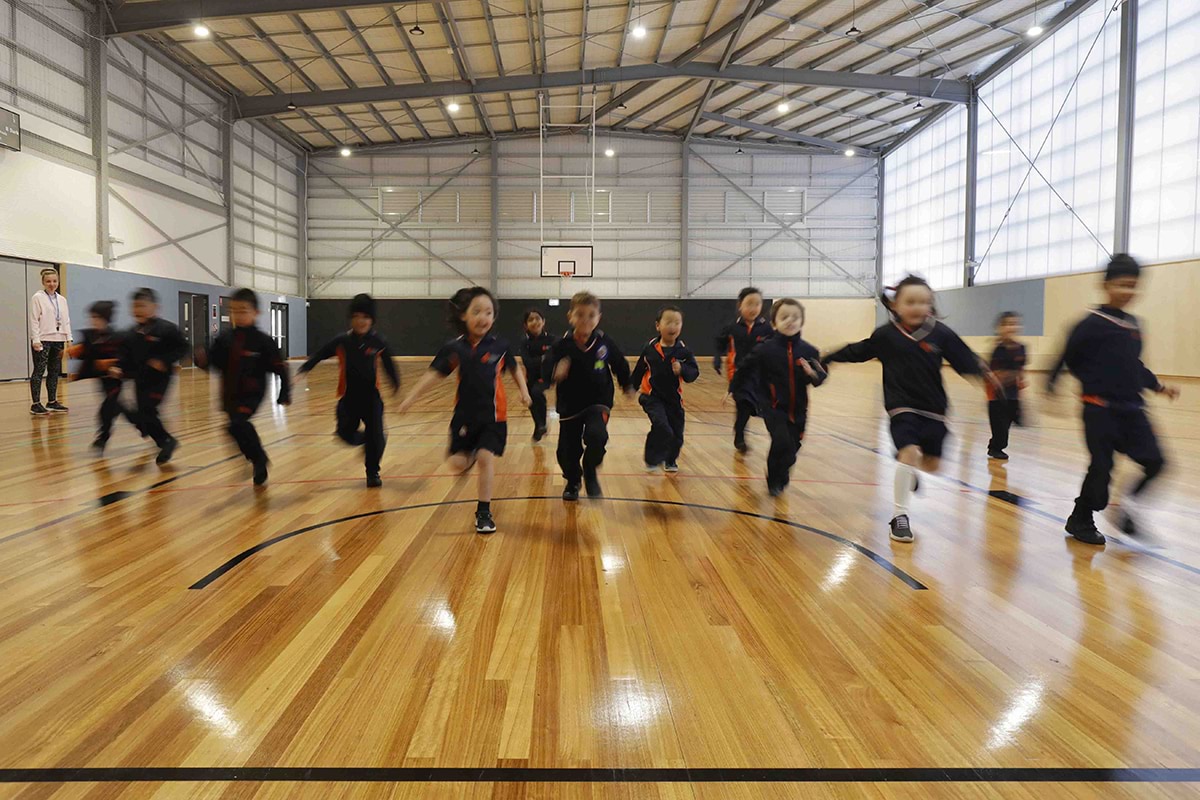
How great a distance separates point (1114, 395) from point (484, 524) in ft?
11.7

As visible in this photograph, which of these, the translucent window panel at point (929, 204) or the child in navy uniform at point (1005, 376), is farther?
the translucent window panel at point (929, 204)

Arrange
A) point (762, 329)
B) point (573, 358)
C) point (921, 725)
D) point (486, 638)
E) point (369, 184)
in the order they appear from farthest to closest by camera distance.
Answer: point (369, 184) → point (762, 329) → point (573, 358) → point (486, 638) → point (921, 725)

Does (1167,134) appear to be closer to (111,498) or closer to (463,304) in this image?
(463,304)

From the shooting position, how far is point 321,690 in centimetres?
235

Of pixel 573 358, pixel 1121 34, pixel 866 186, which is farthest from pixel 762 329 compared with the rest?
pixel 866 186

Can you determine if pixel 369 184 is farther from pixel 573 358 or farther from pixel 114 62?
pixel 573 358

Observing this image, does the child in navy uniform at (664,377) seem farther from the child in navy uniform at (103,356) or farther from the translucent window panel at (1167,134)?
the translucent window panel at (1167,134)

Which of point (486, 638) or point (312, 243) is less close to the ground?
point (312, 243)

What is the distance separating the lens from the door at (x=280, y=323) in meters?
26.2

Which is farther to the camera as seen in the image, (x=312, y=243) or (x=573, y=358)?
(x=312, y=243)

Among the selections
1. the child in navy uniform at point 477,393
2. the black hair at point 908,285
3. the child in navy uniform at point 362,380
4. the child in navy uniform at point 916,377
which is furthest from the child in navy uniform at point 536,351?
the child in navy uniform at point 916,377

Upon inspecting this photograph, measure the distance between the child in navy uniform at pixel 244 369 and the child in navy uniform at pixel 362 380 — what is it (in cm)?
A: 33

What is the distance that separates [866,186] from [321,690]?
97.7 feet

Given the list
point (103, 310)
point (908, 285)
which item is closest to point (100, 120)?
point (103, 310)
